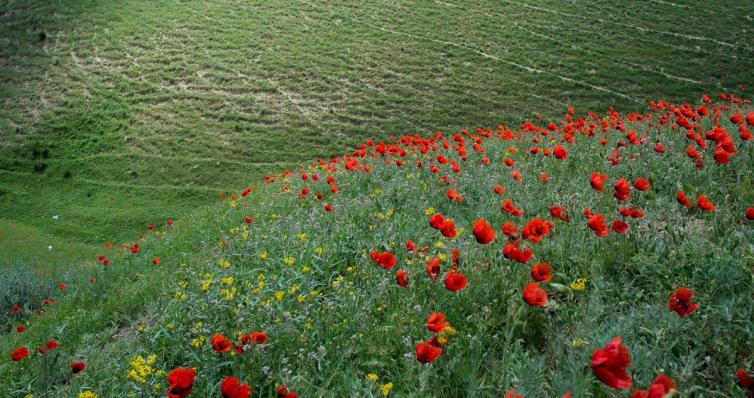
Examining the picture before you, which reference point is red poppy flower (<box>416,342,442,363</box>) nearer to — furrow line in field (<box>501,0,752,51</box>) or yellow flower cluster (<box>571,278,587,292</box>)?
yellow flower cluster (<box>571,278,587,292</box>)

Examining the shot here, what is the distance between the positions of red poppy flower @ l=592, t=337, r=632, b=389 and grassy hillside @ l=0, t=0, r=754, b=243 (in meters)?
18.8

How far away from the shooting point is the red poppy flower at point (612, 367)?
1.45m

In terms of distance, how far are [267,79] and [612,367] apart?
2724 cm

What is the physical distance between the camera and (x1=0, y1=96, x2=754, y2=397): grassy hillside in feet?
7.93

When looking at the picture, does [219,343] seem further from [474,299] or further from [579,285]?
[579,285]

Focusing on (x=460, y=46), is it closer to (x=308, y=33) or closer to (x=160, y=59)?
(x=308, y=33)

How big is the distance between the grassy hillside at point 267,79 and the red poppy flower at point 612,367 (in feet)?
61.8

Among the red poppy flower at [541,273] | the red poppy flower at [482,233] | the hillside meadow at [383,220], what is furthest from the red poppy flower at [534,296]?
the red poppy flower at [482,233]

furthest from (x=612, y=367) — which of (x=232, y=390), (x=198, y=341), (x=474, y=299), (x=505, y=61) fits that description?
(x=505, y=61)

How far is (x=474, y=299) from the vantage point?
3092 mm

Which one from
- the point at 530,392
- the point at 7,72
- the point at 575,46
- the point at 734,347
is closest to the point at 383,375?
the point at 530,392

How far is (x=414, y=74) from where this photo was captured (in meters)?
26.8

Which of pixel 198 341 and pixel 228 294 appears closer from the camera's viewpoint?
pixel 198 341

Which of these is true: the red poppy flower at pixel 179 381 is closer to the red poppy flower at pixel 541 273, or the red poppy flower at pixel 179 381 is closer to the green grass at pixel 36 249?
the red poppy flower at pixel 541 273
